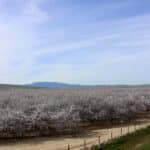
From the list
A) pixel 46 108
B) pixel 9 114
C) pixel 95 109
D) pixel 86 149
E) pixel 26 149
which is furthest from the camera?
pixel 95 109

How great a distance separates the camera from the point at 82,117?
3384 cm

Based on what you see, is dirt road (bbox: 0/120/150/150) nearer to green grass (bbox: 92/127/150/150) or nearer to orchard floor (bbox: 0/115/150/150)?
orchard floor (bbox: 0/115/150/150)

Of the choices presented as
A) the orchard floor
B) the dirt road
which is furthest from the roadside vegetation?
the dirt road

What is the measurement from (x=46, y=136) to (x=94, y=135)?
3.09 m

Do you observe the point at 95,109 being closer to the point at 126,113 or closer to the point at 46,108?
the point at 126,113

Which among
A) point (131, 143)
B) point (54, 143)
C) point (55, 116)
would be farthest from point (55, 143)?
A: point (131, 143)

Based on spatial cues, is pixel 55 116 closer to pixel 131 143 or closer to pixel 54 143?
pixel 54 143

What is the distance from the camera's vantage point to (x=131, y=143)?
2081 cm

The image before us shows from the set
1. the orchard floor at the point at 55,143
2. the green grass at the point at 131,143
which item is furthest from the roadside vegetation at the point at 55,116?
the green grass at the point at 131,143

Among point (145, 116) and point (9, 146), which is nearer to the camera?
point (9, 146)

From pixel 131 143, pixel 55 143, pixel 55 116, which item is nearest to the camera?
pixel 131 143

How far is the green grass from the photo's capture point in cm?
1923

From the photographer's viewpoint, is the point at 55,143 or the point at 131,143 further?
the point at 55,143

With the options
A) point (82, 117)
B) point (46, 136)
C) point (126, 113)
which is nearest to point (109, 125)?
point (82, 117)
